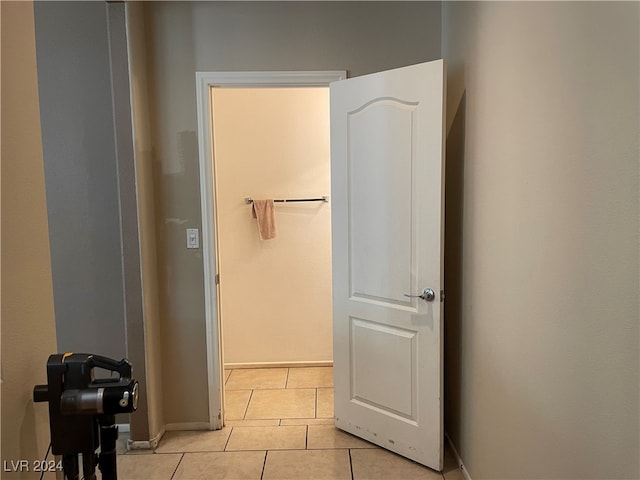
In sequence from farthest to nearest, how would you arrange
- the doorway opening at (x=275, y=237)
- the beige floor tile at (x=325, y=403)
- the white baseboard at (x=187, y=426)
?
the doorway opening at (x=275, y=237)
the beige floor tile at (x=325, y=403)
the white baseboard at (x=187, y=426)

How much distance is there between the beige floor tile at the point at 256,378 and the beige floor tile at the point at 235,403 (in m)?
0.09

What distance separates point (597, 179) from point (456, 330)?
1372 mm

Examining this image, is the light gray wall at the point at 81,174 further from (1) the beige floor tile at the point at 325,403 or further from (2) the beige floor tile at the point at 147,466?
(1) the beige floor tile at the point at 325,403

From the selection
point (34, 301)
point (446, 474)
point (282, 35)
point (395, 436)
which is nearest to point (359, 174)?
point (282, 35)

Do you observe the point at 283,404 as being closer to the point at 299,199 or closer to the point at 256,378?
the point at 256,378

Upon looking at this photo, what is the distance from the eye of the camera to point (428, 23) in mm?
2555

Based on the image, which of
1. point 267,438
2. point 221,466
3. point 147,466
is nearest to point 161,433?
point 147,466

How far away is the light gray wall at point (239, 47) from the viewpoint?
8.36 ft

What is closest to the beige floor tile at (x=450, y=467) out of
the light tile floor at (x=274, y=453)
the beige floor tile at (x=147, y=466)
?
the light tile floor at (x=274, y=453)

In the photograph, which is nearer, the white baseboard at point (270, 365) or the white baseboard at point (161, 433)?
the white baseboard at point (161, 433)

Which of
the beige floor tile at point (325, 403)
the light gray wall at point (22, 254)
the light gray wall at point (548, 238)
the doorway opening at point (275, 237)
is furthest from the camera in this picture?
the doorway opening at point (275, 237)

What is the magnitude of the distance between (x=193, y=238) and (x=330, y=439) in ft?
4.63

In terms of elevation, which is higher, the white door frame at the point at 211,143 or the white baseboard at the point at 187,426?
the white door frame at the point at 211,143

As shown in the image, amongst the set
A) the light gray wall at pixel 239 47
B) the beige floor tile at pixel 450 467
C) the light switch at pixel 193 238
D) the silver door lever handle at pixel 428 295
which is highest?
the light gray wall at pixel 239 47
